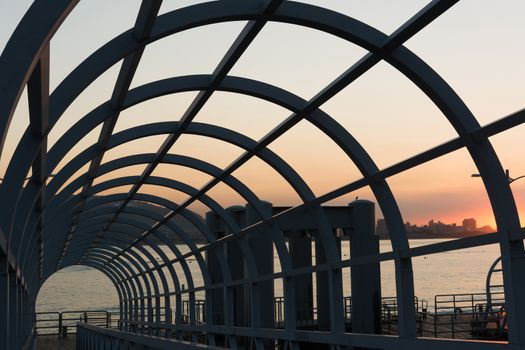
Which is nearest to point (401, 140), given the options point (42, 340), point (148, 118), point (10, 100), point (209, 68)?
point (209, 68)

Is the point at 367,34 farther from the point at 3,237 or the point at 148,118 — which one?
the point at 148,118

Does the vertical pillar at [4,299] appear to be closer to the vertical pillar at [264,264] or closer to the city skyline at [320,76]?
the city skyline at [320,76]

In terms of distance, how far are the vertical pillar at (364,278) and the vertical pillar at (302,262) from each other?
200cm

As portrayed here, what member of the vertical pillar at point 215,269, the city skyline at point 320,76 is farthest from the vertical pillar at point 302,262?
the city skyline at point 320,76

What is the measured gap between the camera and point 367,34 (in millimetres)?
8711

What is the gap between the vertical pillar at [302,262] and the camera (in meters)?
25.0

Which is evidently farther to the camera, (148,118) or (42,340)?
(42,340)

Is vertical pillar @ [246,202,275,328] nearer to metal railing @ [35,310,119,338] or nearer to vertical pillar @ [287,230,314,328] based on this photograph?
vertical pillar @ [287,230,314,328]

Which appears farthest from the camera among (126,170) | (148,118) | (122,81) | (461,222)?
(126,170)

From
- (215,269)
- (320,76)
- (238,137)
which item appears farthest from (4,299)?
(215,269)

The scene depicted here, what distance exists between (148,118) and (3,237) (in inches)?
218

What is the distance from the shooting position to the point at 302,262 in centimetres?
2592

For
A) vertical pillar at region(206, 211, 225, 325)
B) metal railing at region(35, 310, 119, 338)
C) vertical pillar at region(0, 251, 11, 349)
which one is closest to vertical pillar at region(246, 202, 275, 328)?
vertical pillar at region(206, 211, 225, 325)

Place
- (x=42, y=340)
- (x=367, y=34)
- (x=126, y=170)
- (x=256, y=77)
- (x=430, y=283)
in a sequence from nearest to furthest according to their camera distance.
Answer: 1. (x=367, y=34)
2. (x=256, y=77)
3. (x=126, y=170)
4. (x=42, y=340)
5. (x=430, y=283)
